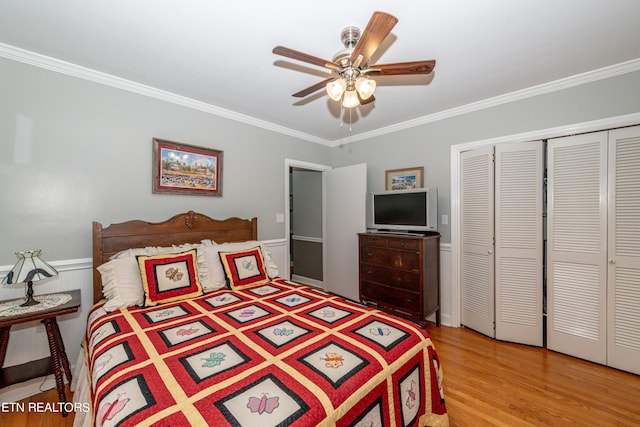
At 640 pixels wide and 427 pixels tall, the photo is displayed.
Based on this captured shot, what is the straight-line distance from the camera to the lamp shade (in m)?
1.72

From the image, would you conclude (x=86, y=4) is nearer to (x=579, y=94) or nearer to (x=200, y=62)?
(x=200, y=62)

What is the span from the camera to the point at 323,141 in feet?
14.0

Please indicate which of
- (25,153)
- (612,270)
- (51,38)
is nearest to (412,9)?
(51,38)

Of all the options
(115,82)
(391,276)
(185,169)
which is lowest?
(391,276)

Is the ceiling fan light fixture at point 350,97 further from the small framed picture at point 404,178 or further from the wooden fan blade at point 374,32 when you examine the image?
the small framed picture at point 404,178

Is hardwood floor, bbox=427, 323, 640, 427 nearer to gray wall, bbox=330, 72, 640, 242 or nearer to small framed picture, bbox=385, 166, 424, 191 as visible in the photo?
gray wall, bbox=330, 72, 640, 242

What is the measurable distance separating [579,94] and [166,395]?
12.1ft

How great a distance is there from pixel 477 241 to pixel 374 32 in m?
2.51

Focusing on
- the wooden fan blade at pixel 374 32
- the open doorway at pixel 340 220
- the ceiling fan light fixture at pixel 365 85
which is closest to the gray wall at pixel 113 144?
the open doorway at pixel 340 220

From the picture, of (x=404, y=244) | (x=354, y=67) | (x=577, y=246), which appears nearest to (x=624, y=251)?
(x=577, y=246)

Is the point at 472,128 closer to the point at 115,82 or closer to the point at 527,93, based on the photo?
the point at 527,93

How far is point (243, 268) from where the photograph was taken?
2.52m

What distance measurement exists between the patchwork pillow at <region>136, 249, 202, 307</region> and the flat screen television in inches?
89.9

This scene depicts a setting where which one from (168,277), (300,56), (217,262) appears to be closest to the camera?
(300,56)
